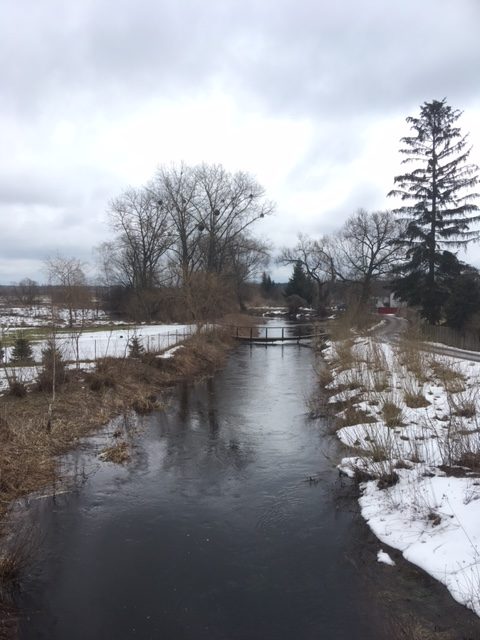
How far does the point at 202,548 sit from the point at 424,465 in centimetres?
408

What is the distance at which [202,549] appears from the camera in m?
6.48

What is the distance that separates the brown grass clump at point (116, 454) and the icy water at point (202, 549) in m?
0.22

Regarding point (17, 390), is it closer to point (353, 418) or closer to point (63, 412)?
point (63, 412)

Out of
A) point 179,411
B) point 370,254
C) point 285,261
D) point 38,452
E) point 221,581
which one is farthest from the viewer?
point 285,261

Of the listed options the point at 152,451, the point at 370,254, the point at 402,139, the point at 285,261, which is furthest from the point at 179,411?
the point at 285,261

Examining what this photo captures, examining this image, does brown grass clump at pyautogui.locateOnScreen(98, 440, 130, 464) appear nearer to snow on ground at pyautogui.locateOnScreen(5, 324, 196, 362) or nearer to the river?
the river

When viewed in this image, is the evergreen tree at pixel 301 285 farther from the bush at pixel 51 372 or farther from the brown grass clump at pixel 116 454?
the brown grass clump at pixel 116 454

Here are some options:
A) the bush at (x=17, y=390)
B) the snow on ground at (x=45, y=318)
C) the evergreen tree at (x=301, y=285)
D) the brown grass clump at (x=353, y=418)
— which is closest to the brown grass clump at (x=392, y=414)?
the brown grass clump at (x=353, y=418)

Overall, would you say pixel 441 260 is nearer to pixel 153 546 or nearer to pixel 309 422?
pixel 309 422

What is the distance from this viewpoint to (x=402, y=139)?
1153 inches

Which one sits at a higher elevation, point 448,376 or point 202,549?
point 448,376

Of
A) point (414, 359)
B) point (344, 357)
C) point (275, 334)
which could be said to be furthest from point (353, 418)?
point (275, 334)

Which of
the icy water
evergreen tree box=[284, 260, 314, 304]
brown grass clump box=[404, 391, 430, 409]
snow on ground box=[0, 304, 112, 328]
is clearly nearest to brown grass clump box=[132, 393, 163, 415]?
the icy water

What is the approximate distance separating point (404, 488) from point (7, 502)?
20.9ft
